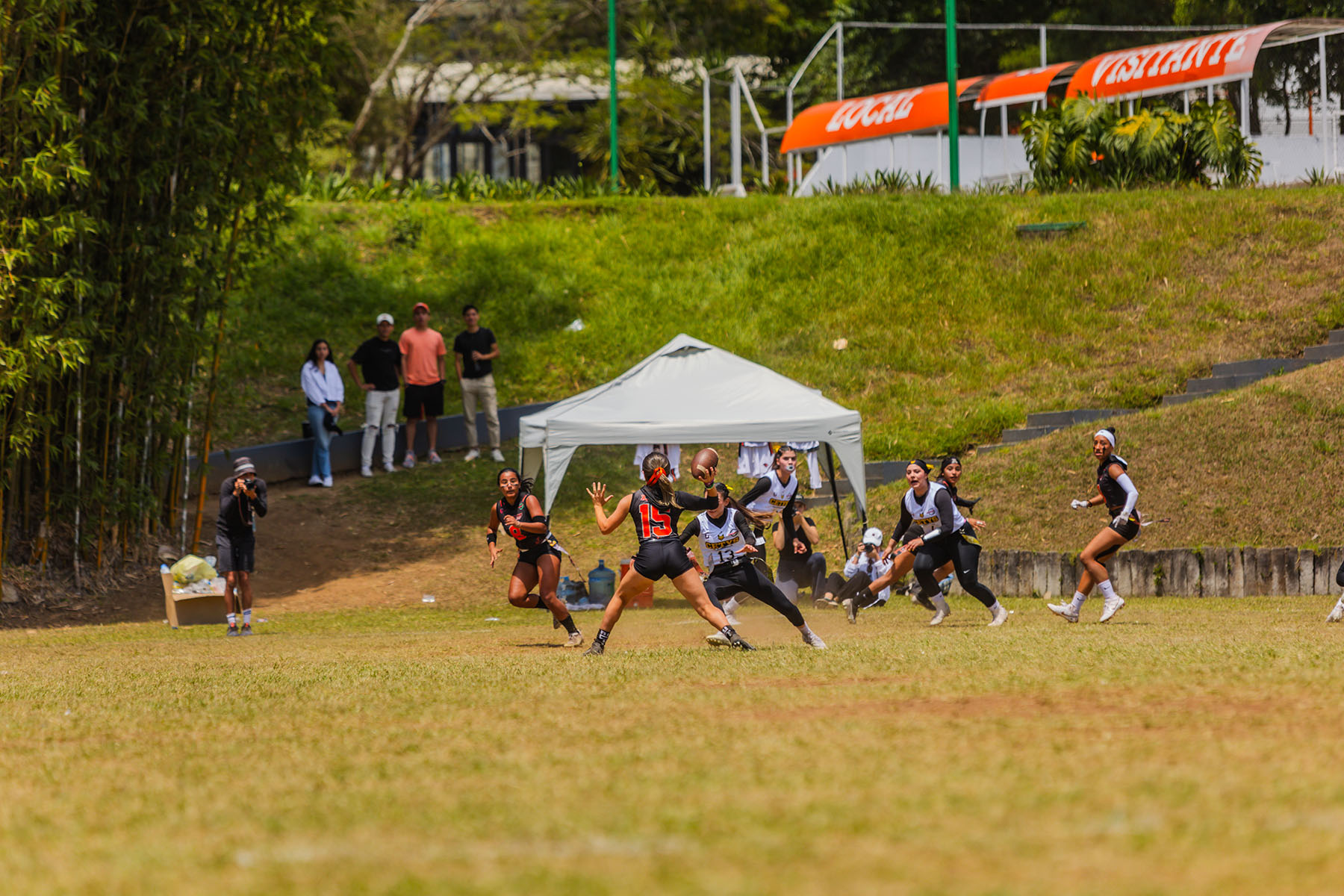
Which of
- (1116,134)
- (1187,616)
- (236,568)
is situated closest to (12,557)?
(236,568)

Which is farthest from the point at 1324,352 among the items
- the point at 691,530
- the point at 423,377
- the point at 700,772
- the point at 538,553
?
the point at 700,772

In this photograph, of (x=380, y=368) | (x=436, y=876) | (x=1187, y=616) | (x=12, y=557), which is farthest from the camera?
(x=380, y=368)

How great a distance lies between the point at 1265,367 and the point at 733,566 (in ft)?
49.1

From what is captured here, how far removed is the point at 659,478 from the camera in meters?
11.1

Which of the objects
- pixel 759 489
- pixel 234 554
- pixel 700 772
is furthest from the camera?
pixel 759 489

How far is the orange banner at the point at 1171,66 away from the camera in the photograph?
92.4 ft

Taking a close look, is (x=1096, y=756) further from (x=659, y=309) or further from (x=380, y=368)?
(x=659, y=309)

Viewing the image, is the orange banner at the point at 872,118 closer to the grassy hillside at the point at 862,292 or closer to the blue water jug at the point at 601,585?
the grassy hillside at the point at 862,292

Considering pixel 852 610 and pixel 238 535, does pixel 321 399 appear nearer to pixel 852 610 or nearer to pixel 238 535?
pixel 238 535

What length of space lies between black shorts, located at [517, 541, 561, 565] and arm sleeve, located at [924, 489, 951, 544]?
3.68 metres

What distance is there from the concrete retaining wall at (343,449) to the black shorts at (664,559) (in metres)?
11.5

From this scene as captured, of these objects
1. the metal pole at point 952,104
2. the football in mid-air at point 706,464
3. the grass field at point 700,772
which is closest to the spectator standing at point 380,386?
the football in mid-air at point 706,464

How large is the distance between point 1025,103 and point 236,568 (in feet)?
78.3

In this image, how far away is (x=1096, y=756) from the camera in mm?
6098
